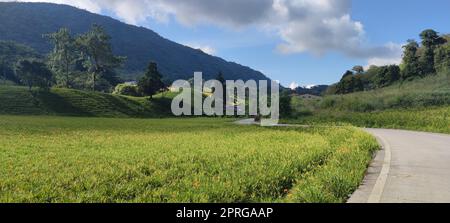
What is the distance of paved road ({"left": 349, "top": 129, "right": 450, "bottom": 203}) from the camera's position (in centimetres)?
855

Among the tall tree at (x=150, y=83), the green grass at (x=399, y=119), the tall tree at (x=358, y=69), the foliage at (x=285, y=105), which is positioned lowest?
the green grass at (x=399, y=119)

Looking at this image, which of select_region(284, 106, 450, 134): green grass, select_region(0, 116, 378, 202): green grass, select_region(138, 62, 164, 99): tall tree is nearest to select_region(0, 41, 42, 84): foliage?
select_region(138, 62, 164, 99): tall tree

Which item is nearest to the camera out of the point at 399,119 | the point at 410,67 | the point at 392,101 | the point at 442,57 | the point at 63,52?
the point at 399,119

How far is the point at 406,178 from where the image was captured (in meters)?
10.8

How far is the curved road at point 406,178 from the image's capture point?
336 inches

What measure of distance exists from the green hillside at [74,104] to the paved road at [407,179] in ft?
211

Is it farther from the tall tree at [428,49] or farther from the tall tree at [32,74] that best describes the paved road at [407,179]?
the tall tree at [428,49]

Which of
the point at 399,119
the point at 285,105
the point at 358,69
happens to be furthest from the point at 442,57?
the point at 399,119

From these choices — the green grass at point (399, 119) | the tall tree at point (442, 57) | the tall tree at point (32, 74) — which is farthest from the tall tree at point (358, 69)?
the green grass at point (399, 119)

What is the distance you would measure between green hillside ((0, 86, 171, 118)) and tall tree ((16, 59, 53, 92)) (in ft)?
7.01

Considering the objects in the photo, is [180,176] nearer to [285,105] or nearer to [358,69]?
[285,105]

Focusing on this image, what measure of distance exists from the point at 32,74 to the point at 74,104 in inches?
566
